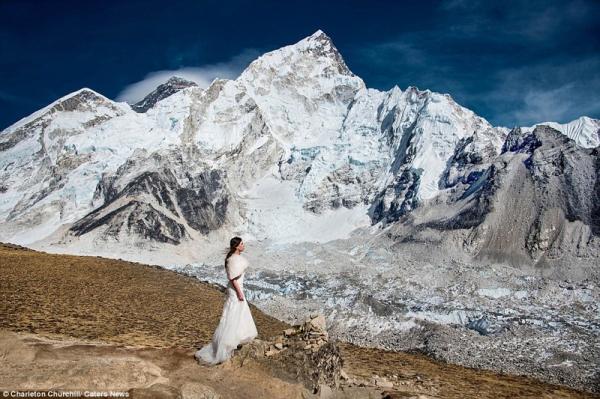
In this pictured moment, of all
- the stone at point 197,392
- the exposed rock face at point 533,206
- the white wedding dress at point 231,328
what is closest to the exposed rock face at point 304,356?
the white wedding dress at point 231,328

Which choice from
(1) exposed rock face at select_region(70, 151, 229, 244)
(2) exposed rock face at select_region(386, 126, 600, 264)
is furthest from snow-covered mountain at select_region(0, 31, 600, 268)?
(2) exposed rock face at select_region(386, 126, 600, 264)

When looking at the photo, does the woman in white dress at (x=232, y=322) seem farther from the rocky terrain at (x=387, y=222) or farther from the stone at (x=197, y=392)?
the rocky terrain at (x=387, y=222)

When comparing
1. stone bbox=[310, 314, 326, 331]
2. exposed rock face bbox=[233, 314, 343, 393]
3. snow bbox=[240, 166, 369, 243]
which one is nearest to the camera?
exposed rock face bbox=[233, 314, 343, 393]

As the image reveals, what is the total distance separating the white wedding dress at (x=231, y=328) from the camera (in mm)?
11484

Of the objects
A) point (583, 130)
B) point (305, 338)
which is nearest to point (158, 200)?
point (583, 130)

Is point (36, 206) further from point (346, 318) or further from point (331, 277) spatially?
point (346, 318)

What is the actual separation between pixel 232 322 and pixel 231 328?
0.13 metres

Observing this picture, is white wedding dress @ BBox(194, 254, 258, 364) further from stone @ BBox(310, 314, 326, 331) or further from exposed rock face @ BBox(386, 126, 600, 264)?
exposed rock face @ BBox(386, 126, 600, 264)

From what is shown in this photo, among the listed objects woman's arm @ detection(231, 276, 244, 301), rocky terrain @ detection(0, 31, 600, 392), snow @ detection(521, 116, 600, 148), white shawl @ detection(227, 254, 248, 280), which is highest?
snow @ detection(521, 116, 600, 148)

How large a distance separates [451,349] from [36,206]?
491 feet

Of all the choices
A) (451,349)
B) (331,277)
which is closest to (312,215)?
(331,277)

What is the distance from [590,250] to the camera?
90.6 m

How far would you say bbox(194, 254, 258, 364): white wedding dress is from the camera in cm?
1148

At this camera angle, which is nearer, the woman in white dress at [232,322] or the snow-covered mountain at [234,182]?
the woman in white dress at [232,322]
